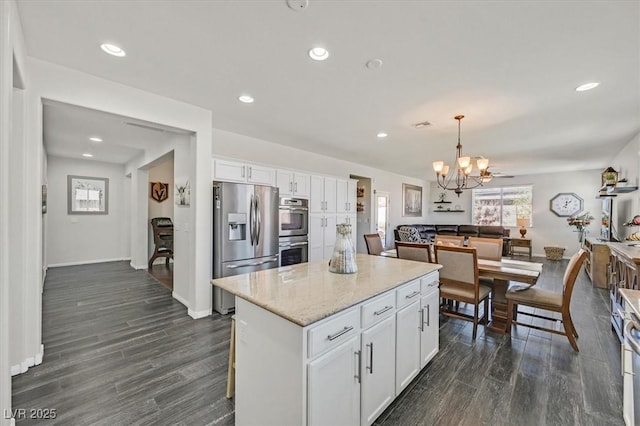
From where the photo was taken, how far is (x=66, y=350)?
255 centimetres

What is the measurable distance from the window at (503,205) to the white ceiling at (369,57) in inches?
204

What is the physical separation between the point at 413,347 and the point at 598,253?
5.28 meters

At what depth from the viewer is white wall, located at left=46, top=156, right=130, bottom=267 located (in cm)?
618

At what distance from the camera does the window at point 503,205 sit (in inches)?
341

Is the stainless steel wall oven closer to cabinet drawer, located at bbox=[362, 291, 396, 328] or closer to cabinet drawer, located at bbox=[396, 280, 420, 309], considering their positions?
cabinet drawer, located at bbox=[396, 280, 420, 309]

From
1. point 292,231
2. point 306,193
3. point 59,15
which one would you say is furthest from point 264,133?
point 59,15

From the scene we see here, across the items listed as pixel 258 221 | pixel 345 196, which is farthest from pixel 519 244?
pixel 258 221

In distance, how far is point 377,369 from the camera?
1.65 m

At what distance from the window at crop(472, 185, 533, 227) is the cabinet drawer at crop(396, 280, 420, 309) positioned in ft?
28.3

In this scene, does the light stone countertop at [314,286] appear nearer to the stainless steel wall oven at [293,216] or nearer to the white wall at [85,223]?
the stainless steel wall oven at [293,216]

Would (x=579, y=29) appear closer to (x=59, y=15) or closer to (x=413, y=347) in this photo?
(x=413, y=347)

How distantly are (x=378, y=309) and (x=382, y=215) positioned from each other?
653cm

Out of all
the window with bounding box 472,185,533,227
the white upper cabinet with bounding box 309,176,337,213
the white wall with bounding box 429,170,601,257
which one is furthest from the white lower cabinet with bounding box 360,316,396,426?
the white wall with bounding box 429,170,601,257

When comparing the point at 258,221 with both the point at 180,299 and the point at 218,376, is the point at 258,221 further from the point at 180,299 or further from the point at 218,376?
the point at 218,376
